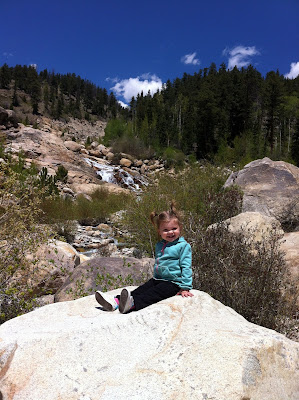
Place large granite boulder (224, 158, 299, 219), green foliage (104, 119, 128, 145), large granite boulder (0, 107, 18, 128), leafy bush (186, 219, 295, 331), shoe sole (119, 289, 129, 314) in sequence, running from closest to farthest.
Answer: shoe sole (119, 289, 129, 314)
leafy bush (186, 219, 295, 331)
large granite boulder (224, 158, 299, 219)
large granite boulder (0, 107, 18, 128)
green foliage (104, 119, 128, 145)

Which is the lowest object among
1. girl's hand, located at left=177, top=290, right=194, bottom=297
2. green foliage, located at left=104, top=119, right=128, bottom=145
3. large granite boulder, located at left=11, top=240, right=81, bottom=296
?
large granite boulder, located at left=11, top=240, right=81, bottom=296

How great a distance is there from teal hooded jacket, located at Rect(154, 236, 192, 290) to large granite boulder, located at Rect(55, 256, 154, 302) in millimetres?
1339

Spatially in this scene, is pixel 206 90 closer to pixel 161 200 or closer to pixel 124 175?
pixel 124 175

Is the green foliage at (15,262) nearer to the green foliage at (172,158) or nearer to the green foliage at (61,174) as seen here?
the green foliage at (61,174)

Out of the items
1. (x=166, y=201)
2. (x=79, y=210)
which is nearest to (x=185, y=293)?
(x=166, y=201)

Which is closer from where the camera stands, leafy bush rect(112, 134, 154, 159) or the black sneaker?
the black sneaker

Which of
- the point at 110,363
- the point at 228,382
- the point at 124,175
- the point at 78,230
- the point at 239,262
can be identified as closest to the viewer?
the point at 228,382

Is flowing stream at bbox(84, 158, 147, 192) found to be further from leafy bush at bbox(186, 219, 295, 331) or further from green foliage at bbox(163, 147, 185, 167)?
leafy bush at bbox(186, 219, 295, 331)

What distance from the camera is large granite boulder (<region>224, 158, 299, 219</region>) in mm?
9070

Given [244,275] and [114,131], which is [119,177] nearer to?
[114,131]

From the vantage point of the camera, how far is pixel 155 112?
5684 cm

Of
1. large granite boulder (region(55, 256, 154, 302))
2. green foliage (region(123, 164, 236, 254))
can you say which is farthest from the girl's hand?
green foliage (region(123, 164, 236, 254))

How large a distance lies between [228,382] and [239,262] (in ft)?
8.28

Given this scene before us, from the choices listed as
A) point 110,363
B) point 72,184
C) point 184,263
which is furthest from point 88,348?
point 72,184
